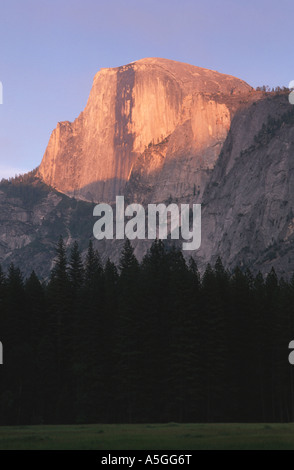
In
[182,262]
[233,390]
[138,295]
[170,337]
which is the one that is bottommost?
[233,390]

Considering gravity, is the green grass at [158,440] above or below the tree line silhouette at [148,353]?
below

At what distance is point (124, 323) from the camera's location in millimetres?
74438

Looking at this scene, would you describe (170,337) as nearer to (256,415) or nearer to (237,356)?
(237,356)

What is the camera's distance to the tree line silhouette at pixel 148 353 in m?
72.4

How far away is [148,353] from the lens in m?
74.2

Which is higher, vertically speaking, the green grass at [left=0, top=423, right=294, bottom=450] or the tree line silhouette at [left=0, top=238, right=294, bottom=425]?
the tree line silhouette at [left=0, top=238, right=294, bottom=425]

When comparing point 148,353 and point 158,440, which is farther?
point 148,353

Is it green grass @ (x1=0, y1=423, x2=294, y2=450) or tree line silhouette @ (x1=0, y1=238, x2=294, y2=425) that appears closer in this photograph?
green grass @ (x1=0, y1=423, x2=294, y2=450)

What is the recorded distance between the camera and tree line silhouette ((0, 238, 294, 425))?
72375 mm

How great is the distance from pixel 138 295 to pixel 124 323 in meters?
4.10

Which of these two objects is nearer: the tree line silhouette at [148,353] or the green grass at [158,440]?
the green grass at [158,440]
